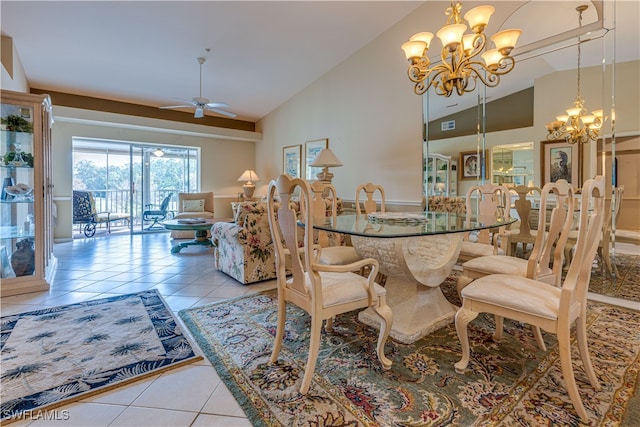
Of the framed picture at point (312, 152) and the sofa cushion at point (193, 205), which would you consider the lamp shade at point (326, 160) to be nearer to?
the framed picture at point (312, 152)

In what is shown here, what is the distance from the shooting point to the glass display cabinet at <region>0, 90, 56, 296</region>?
2.92 meters

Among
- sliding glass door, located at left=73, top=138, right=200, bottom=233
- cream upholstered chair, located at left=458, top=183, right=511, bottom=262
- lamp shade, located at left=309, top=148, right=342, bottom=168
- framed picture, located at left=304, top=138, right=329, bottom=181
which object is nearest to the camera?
cream upholstered chair, located at left=458, top=183, right=511, bottom=262

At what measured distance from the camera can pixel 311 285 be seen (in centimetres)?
154

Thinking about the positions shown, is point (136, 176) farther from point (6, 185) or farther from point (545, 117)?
point (545, 117)

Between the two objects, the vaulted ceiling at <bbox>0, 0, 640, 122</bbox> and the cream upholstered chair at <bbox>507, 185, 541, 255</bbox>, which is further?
the vaulted ceiling at <bbox>0, 0, 640, 122</bbox>

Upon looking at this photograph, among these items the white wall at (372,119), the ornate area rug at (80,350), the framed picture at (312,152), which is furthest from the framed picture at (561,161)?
the ornate area rug at (80,350)

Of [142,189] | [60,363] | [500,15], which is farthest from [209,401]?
[142,189]

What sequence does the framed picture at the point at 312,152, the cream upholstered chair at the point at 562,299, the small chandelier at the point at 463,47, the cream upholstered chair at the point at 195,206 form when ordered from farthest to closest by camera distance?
1. the cream upholstered chair at the point at 195,206
2. the framed picture at the point at 312,152
3. the small chandelier at the point at 463,47
4. the cream upholstered chair at the point at 562,299

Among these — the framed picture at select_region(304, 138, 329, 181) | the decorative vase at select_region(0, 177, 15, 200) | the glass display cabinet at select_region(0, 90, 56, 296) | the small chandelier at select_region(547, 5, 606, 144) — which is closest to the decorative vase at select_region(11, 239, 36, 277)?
A: the glass display cabinet at select_region(0, 90, 56, 296)

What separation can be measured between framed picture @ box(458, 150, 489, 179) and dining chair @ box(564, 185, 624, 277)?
1194 mm

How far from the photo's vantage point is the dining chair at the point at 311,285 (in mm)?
1489

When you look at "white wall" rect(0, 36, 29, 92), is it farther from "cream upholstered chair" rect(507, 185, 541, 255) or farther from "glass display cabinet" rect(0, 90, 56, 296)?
"cream upholstered chair" rect(507, 185, 541, 255)

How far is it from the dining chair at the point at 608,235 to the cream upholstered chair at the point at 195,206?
565 cm

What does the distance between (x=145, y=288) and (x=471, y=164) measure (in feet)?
13.2
